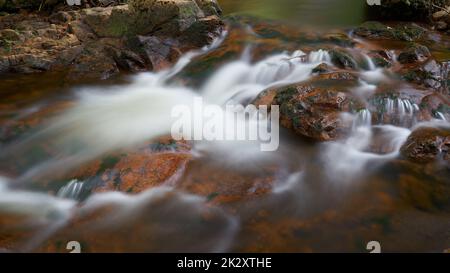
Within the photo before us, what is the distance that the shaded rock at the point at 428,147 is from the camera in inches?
201

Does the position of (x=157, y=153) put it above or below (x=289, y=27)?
below

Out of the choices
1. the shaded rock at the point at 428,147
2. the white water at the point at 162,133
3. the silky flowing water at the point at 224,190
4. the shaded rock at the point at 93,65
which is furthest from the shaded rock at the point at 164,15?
the shaded rock at the point at 428,147

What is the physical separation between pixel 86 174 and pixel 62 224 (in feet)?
2.73

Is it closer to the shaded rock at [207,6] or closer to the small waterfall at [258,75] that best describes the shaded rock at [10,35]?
the shaded rock at [207,6]

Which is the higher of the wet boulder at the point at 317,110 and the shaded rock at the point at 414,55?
the shaded rock at the point at 414,55

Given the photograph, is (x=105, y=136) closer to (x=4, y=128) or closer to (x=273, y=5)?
(x=4, y=128)

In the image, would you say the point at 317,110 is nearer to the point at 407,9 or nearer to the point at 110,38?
the point at 407,9

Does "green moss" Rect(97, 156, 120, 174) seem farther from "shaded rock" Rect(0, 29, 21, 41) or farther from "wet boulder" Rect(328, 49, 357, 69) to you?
"shaded rock" Rect(0, 29, 21, 41)

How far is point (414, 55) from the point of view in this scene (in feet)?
24.5

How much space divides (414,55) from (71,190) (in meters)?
6.51

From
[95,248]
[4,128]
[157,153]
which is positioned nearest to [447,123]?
[157,153]

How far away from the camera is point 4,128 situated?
21.2ft

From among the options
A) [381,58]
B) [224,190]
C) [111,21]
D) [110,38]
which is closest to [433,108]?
[381,58]

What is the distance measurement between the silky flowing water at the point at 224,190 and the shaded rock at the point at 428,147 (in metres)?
0.17
